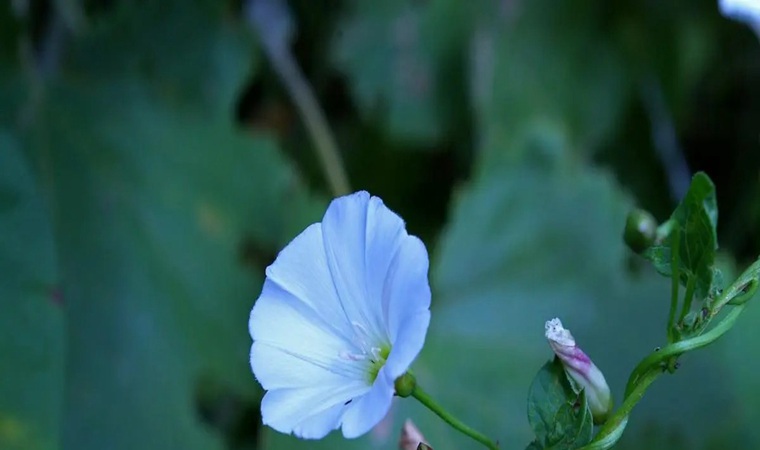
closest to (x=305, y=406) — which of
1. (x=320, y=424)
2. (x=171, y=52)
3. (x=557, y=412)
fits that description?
(x=320, y=424)

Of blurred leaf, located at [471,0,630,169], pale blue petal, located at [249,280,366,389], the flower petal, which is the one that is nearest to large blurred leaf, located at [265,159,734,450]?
blurred leaf, located at [471,0,630,169]

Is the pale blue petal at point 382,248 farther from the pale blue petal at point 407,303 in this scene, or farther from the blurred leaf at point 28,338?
the blurred leaf at point 28,338

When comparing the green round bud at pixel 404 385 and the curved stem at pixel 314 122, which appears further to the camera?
the curved stem at pixel 314 122

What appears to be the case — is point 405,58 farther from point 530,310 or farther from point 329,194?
point 530,310

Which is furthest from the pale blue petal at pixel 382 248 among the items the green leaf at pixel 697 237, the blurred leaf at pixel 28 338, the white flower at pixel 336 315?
the blurred leaf at pixel 28 338

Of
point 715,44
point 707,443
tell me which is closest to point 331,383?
point 707,443

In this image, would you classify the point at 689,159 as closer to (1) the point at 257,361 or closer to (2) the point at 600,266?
(2) the point at 600,266

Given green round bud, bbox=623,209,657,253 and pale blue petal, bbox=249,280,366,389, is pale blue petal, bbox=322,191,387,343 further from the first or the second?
green round bud, bbox=623,209,657,253
